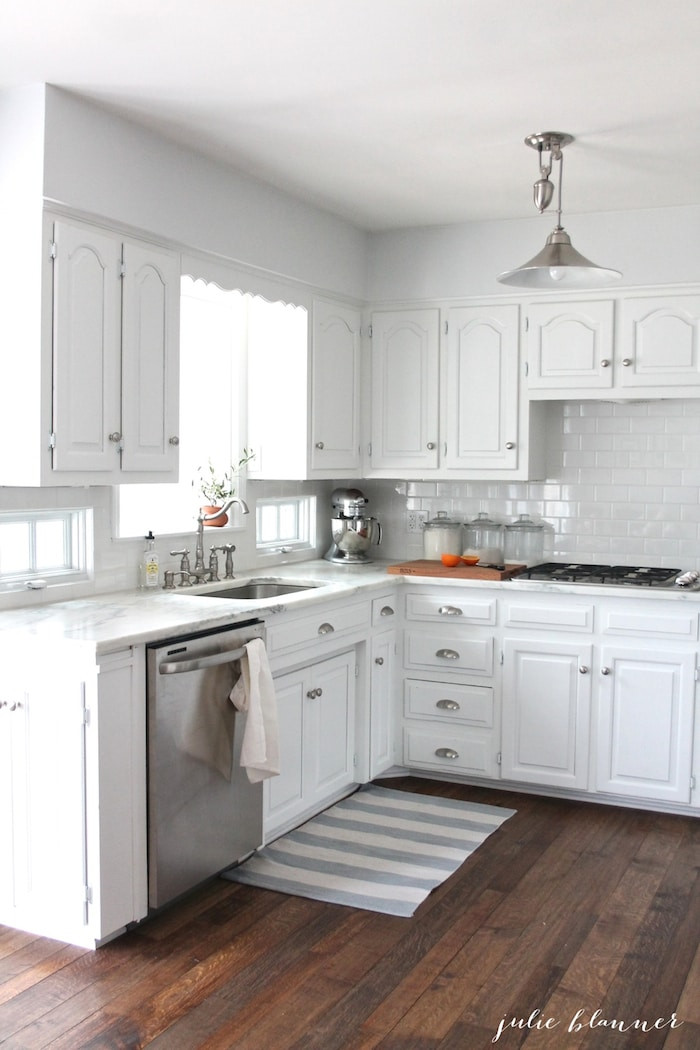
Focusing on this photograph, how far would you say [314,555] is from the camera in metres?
5.20

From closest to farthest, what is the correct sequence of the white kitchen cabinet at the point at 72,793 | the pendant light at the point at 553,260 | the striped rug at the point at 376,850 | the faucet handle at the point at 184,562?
the white kitchen cabinet at the point at 72,793 → the pendant light at the point at 553,260 → the striped rug at the point at 376,850 → the faucet handle at the point at 184,562

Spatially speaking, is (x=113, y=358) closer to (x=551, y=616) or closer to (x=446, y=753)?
(x=551, y=616)

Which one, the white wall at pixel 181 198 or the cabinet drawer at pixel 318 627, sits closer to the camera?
Answer: the white wall at pixel 181 198

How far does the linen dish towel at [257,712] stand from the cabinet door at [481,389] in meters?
1.82

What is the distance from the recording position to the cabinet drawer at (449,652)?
4.46 meters

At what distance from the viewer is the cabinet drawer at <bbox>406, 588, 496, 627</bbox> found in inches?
175

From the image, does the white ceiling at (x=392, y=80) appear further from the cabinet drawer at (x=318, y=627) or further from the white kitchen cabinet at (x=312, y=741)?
the white kitchen cabinet at (x=312, y=741)

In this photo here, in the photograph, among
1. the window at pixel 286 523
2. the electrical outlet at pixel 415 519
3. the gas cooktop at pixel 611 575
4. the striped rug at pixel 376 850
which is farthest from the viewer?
the electrical outlet at pixel 415 519

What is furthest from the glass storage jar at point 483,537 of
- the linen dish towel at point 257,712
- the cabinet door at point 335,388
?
the linen dish towel at point 257,712

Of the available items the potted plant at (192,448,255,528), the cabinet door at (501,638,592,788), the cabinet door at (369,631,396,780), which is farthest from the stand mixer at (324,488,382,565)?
the cabinet door at (501,638,592,788)

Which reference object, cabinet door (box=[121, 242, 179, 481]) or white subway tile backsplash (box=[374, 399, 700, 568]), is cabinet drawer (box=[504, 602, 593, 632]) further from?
cabinet door (box=[121, 242, 179, 481])

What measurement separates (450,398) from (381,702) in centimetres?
147

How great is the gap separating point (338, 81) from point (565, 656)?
8.11ft

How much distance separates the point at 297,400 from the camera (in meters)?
4.56
